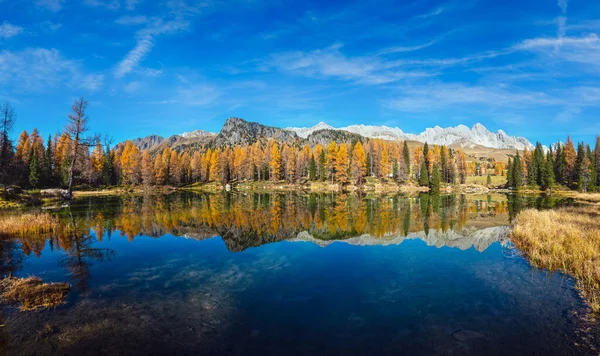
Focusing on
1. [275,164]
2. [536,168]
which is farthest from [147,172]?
[536,168]

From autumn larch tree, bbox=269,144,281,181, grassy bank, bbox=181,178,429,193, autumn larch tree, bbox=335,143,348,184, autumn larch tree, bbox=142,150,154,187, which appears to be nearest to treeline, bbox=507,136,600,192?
grassy bank, bbox=181,178,429,193

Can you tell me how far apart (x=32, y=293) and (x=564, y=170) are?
129322 millimetres

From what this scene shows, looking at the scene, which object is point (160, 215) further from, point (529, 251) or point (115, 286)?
point (529, 251)

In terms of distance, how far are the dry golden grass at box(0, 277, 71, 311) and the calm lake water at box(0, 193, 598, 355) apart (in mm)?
474

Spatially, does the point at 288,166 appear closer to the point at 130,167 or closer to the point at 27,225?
the point at 130,167

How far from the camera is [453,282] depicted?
1519 cm

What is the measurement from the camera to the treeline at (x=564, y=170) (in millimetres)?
87438

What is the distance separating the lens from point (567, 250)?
18.5 meters

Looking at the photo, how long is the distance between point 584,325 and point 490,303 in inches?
111

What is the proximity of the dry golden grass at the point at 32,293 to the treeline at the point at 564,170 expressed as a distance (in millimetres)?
113807

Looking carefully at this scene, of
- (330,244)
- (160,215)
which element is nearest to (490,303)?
(330,244)

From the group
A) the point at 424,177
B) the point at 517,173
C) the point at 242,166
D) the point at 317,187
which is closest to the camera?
the point at 517,173

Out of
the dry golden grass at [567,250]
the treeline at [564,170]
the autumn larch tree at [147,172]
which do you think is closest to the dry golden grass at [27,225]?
the dry golden grass at [567,250]

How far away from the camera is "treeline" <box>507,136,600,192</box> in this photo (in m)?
87.4
